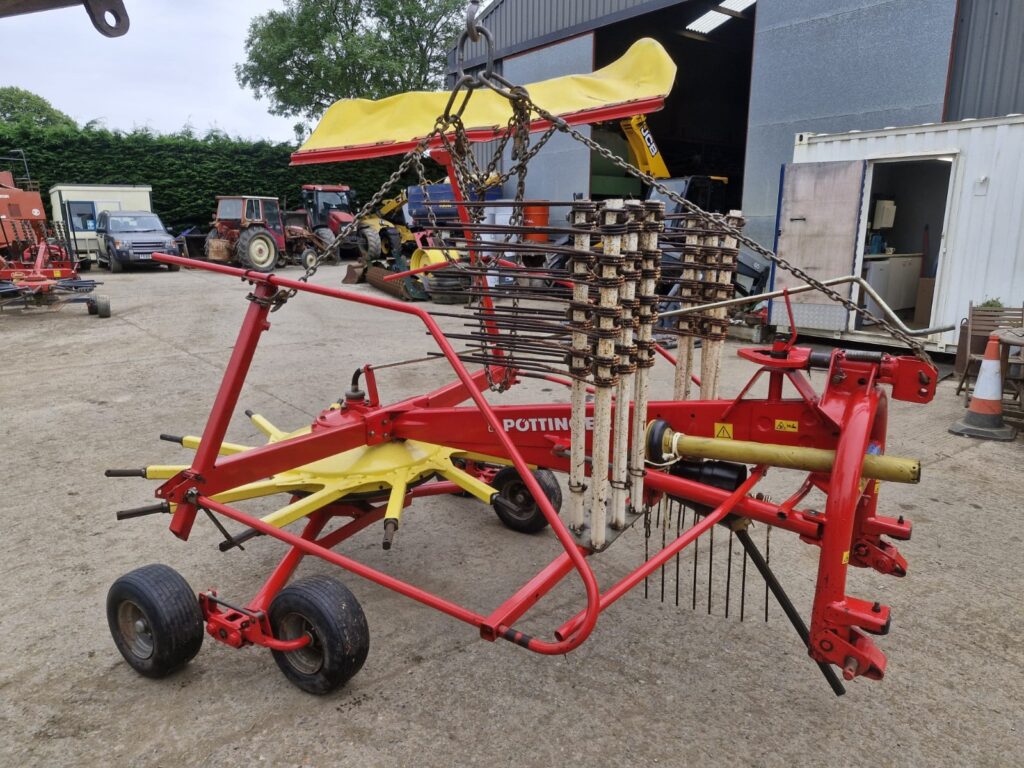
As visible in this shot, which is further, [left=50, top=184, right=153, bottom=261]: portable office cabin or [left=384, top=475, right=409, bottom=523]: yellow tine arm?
[left=50, top=184, right=153, bottom=261]: portable office cabin

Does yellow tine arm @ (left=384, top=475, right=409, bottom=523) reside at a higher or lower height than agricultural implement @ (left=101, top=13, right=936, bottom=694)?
lower

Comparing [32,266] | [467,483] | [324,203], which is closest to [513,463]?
[467,483]

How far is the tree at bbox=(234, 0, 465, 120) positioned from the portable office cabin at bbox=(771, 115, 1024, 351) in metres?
27.2

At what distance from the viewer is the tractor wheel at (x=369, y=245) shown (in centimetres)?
1602

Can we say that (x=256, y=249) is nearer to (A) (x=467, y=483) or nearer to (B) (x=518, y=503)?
(B) (x=518, y=503)

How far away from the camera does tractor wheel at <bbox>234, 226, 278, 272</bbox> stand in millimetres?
17141

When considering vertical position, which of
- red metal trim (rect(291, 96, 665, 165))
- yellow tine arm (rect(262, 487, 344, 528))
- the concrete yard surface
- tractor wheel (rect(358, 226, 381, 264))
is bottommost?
the concrete yard surface

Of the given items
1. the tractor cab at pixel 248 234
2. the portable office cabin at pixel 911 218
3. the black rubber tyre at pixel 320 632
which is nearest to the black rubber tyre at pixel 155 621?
the black rubber tyre at pixel 320 632

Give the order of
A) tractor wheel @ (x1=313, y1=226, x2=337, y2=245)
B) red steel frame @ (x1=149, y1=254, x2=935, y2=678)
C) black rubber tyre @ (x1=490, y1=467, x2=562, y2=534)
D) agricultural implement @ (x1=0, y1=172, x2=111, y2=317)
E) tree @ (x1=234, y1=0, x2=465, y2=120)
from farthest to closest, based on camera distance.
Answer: tree @ (x1=234, y1=0, x2=465, y2=120), tractor wheel @ (x1=313, y1=226, x2=337, y2=245), agricultural implement @ (x1=0, y1=172, x2=111, y2=317), black rubber tyre @ (x1=490, y1=467, x2=562, y2=534), red steel frame @ (x1=149, y1=254, x2=935, y2=678)

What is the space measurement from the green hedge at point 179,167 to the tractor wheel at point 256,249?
6837 millimetres

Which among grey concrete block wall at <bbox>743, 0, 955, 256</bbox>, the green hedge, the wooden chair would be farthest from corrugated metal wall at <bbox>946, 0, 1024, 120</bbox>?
the green hedge

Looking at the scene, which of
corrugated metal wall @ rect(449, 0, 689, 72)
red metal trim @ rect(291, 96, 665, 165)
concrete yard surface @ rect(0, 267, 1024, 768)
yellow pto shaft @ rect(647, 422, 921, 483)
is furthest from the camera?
corrugated metal wall @ rect(449, 0, 689, 72)

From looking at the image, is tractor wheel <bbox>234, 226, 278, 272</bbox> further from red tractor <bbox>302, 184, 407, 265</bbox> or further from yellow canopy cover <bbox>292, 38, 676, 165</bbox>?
yellow canopy cover <bbox>292, 38, 676, 165</bbox>

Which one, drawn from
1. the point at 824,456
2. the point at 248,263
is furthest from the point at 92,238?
the point at 824,456
